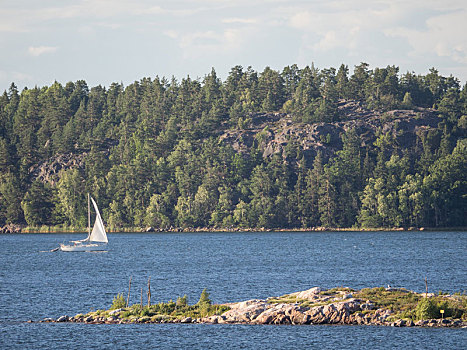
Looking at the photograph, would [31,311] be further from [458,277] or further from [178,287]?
[458,277]

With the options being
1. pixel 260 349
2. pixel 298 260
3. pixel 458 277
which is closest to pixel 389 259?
pixel 298 260

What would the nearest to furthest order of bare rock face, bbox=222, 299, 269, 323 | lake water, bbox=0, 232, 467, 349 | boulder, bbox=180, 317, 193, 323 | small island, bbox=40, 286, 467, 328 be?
1. lake water, bbox=0, 232, 467, 349
2. small island, bbox=40, 286, 467, 328
3. bare rock face, bbox=222, 299, 269, 323
4. boulder, bbox=180, 317, 193, 323

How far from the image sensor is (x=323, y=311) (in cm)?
5359

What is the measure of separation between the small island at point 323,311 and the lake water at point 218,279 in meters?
0.85

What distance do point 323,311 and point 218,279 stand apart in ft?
125

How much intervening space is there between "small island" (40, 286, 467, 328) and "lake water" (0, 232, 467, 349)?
33.6 inches

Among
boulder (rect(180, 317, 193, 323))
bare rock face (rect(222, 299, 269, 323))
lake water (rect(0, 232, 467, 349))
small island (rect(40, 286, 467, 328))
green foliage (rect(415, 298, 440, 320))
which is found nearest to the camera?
lake water (rect(0, 232, 467, 349))

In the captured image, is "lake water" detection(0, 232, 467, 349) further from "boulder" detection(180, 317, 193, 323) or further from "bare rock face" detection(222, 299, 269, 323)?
"bare rock face" detection(222, 299, 269, 323)

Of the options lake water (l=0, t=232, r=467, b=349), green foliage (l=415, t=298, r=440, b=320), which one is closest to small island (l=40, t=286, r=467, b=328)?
green foliage (l=415, t=298, r=440, b=320)

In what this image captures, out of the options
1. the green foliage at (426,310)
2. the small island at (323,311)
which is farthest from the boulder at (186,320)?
the green foliage at (426,310)

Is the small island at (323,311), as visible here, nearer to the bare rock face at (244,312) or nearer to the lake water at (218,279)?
the bare rock face at (244,312)

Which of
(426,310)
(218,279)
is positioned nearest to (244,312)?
(426,310)

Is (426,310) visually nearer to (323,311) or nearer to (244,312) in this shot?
(323,311)

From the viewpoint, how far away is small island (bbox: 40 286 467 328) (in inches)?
2050
